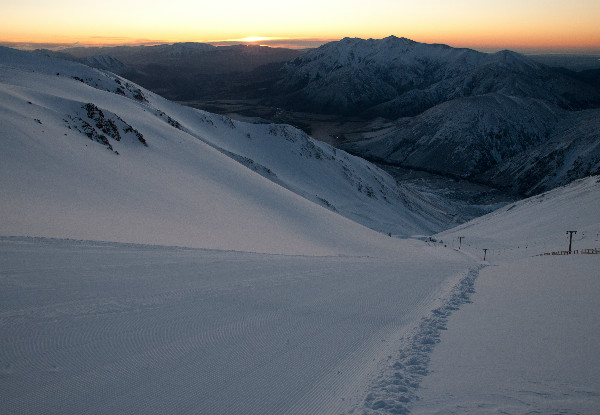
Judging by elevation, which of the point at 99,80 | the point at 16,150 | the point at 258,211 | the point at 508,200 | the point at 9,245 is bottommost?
the point at 508,200

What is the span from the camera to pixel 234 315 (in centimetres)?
833

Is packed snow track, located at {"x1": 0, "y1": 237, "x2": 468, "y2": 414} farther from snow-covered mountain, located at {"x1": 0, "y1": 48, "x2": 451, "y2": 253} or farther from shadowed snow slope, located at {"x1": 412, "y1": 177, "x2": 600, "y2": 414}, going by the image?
snow-covered mountain, located at {"x1": 0, "y1": 48, "x2": 451, "y2": 253}

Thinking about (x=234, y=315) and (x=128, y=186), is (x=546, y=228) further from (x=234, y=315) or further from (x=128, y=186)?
(x=128, y=186)

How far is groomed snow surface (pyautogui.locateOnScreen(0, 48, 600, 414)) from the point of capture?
5.77 m

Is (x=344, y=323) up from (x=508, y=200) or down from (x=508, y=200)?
up

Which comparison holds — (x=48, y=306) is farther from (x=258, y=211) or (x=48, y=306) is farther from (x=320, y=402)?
(x=258, y=211)

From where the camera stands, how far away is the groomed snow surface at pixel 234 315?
227 inches

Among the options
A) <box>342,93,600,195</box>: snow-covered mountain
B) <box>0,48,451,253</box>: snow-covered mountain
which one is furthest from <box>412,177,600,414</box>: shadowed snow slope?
<box>342,93,600,195</box>: snow-covered mountain

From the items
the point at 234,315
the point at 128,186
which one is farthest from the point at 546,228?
the point at 128,186

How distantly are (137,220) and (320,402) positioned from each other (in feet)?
41.7

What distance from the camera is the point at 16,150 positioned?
18688 mm

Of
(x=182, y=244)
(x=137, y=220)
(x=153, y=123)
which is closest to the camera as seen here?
(x=182, y=244)

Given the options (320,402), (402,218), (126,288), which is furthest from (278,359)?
(402,218)

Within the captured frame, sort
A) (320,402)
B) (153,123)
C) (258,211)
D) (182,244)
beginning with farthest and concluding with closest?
(153,123) < (258,211) < (182,244) < (320,402)
